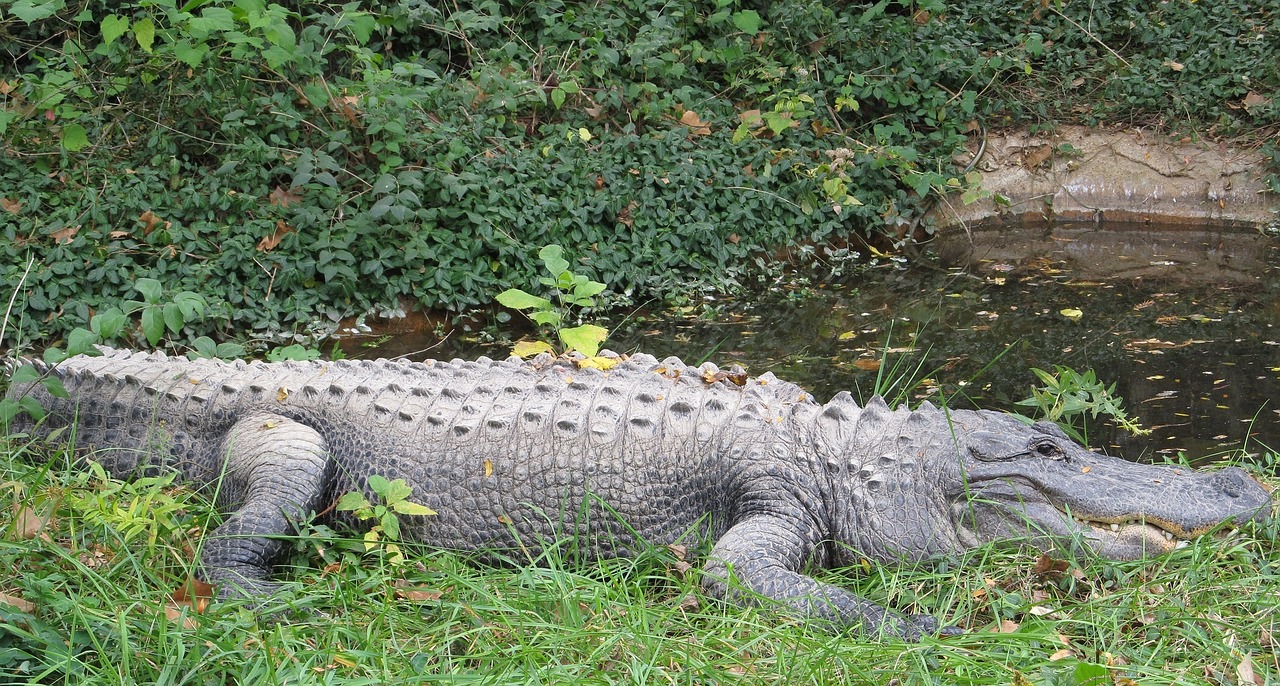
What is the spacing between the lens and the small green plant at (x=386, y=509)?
12.1 feet

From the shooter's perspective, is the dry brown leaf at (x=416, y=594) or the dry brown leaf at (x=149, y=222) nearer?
the dry brown leaf at (x=416, y=594)

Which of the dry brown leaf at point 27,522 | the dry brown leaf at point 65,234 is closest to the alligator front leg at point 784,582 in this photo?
the dry brown leaf at point 27,522

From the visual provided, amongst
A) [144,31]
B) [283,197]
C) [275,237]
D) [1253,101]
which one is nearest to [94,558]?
[275,237]

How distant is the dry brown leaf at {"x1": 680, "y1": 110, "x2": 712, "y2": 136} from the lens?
8.38 metres

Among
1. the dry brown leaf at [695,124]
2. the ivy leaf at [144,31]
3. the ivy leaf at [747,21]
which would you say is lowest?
the dry brown leaf at [695,124]

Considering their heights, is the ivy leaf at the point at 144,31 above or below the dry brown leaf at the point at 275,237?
above

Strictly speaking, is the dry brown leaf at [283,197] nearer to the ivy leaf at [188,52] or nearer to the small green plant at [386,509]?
the ivy leaf at [188,52]

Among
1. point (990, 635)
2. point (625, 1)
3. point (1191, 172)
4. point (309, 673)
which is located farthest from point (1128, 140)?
point (309, 673)

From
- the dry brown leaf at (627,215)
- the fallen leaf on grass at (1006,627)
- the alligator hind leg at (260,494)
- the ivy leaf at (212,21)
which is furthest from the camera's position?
the dry brown leaf at (627,215)

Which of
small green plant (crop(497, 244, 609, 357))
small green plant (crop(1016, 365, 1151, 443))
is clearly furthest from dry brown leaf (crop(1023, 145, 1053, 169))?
small green plant (crop(497, 244, 609, 357))

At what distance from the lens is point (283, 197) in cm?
710

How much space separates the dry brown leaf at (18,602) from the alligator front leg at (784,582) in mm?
1913

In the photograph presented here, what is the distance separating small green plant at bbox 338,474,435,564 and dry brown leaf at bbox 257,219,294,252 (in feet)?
11.0

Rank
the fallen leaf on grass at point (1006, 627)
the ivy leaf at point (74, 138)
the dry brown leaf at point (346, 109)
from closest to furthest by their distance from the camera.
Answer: the fallen leaf on grass at point (1006, 627), the ivy leaf at point (74, 138), the dry brown leaf at point (346, 109)
